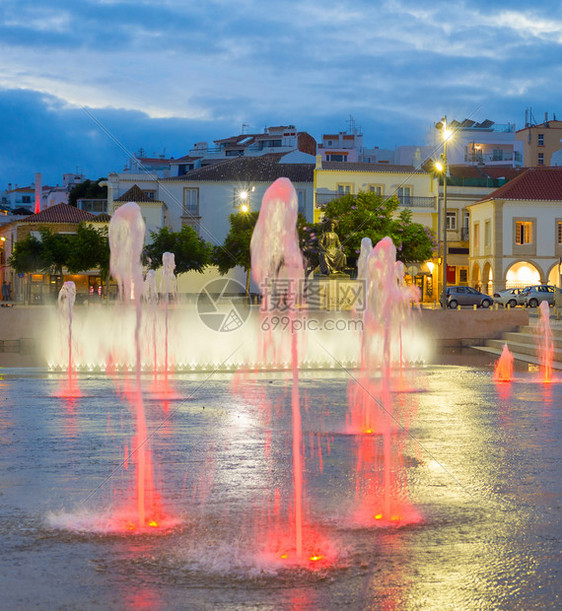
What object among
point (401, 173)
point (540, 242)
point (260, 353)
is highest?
point (401, 173)

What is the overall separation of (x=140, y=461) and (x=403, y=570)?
122 inches

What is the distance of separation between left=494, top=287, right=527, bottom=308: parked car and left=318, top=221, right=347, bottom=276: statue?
1977 centimetres

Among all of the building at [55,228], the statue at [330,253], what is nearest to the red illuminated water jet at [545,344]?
the statue at [330,253]

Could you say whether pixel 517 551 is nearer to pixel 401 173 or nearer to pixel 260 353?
pixel 260 353

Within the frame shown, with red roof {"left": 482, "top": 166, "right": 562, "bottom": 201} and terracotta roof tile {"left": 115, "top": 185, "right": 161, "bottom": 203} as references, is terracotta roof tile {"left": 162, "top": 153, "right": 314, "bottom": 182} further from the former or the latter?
red roof {"left": 482, "top": 166, "right": 562, "bottom": 201}

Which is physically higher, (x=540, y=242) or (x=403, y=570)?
(x=540, y=242)

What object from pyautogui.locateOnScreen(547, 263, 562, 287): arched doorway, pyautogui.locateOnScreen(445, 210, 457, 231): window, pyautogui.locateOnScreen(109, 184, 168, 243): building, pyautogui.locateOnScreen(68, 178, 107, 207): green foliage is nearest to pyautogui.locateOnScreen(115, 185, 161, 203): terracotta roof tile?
pyautogui.locateOnScreen(109, 184, 168, 243): building

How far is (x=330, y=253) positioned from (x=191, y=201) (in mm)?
38638

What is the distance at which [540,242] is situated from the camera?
52094 mm

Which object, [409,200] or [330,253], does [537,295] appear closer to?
[409,200]

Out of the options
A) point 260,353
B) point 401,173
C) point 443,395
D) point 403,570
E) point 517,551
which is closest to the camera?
point 403,570

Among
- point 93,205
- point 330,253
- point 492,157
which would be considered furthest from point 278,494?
point 492,157

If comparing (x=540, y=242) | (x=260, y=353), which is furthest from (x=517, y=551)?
(x=540, y=242)

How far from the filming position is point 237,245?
55750mm
